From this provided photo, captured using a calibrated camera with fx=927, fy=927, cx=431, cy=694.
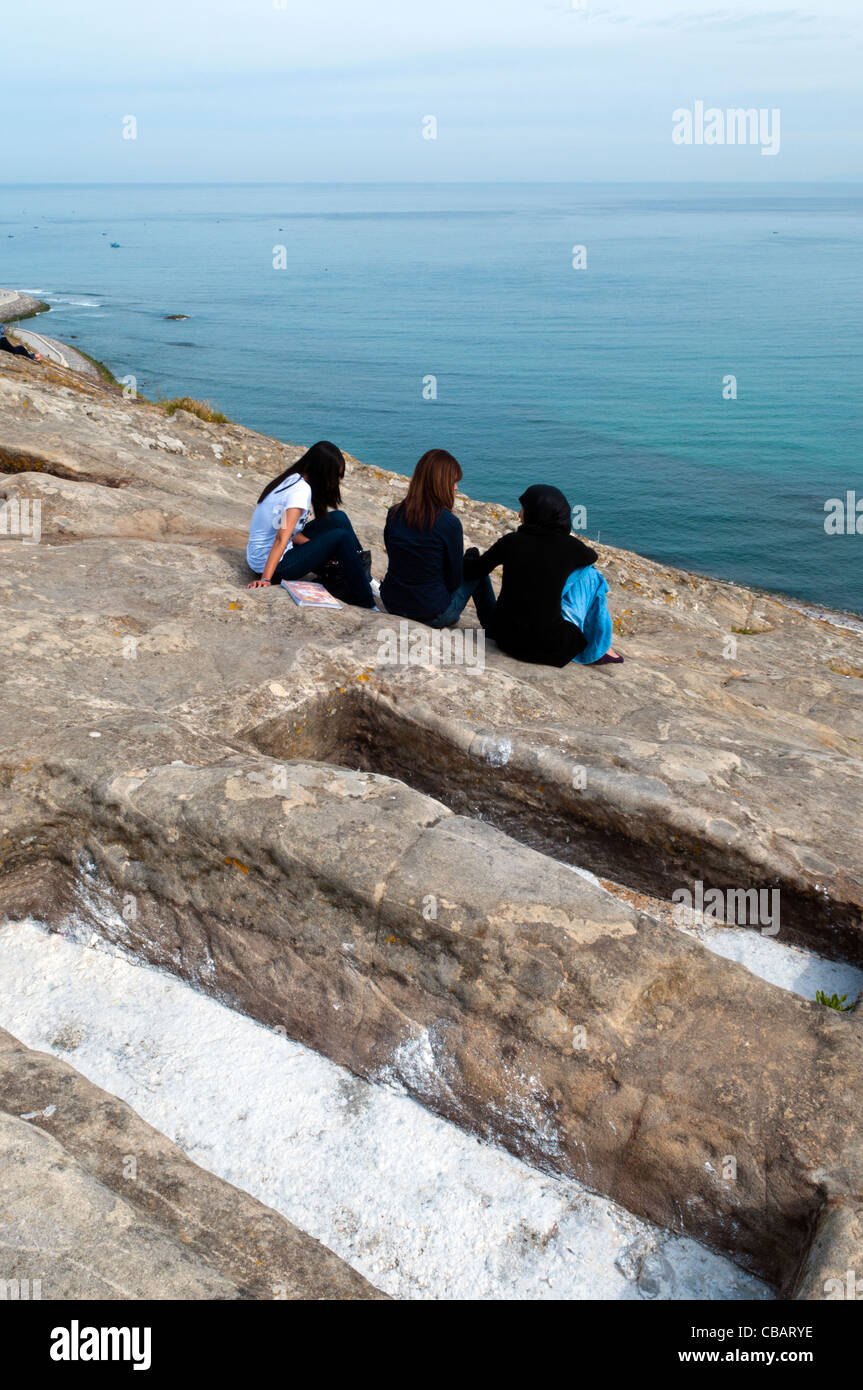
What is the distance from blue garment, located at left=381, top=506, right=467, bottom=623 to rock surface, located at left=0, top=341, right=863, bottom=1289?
71 cm

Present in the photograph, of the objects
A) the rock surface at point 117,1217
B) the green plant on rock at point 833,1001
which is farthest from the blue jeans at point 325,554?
the green plant on rock at point 833,1001

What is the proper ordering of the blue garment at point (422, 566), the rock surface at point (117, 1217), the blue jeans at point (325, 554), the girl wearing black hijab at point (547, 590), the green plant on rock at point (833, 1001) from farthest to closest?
the blue jeans at point (325, 554), the blue garment at point (422, 566), the girl wearing black hijab at point (547, 590), the green plant on rock at point (833, 1001), the rock surface at point (117, 1217)

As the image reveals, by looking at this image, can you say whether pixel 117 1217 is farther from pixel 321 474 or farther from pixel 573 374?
pixel 573 374

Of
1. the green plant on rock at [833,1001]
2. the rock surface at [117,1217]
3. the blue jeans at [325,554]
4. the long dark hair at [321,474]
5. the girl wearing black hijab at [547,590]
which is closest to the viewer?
the rock surface at [117,1217]

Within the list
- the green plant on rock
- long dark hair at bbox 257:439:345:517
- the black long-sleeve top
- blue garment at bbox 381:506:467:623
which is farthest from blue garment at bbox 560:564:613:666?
the green plant on rock

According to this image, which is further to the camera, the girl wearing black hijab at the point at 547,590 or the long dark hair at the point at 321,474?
the long dark hair at the point at 321,474

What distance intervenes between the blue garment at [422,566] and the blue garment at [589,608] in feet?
4.04

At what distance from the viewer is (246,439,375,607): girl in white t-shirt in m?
9.73

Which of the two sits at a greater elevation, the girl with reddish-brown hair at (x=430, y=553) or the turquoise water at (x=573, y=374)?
the turquoise water at (x=573, y=374)

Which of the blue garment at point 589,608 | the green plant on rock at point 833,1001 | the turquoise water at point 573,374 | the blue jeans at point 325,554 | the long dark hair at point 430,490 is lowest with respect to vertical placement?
the green plant on rock at point 833,1001

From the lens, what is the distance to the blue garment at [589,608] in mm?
9414

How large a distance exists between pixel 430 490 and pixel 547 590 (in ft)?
5.02

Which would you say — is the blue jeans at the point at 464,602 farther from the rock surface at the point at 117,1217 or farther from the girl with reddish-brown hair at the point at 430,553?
the rock surface at the point at 117,1217
